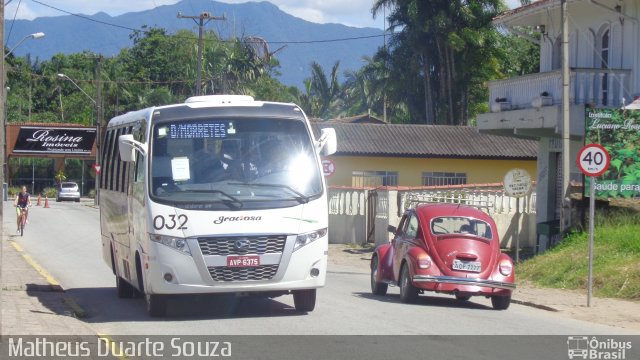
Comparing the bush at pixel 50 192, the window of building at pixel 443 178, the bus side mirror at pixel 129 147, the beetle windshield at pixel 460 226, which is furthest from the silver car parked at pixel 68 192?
the bus side mirror at pixel 129 147

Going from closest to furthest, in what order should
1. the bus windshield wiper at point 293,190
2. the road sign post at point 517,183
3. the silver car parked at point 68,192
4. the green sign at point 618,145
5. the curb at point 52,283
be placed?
the bus windshield wiper at point 293,190
the curb at point 52,283
the road sign post at point 517,183
the green sign at point 618,145
the silver car parked at point 68,192

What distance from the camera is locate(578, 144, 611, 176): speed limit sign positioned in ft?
53.9

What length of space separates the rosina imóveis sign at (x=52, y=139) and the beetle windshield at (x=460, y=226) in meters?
60.1

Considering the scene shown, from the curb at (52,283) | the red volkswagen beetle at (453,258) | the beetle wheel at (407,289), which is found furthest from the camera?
the beetle wheel at (407,289)

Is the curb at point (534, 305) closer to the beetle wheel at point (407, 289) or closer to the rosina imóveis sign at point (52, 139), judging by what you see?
the beetle wheel at point (407, 289)

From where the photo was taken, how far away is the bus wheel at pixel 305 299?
1348cm

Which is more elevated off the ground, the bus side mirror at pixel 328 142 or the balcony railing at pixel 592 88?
the balcony railing at pixel 592 88

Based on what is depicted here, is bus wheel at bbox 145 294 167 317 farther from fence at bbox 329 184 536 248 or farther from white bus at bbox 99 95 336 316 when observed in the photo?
fence at bbox 329 184 536 248

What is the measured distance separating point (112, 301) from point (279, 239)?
15.1 feet

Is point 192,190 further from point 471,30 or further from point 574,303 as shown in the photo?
point 471,30

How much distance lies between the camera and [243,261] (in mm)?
12438

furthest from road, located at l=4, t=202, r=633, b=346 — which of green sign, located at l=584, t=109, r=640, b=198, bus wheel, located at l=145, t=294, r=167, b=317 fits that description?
green sign, located at l=584, t=109, r=640, b=198

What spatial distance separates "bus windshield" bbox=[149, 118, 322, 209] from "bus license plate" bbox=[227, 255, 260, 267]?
2.11ft

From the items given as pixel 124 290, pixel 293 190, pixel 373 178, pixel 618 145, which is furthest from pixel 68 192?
pixel 293 190
